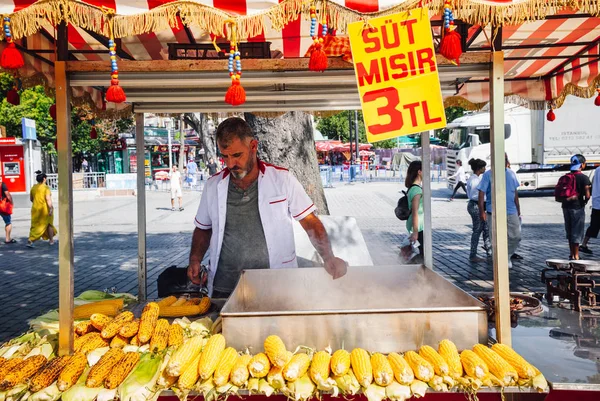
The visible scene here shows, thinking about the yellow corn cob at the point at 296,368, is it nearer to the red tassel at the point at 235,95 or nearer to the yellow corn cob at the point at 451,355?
the yellow corn cob at the point at 451,355

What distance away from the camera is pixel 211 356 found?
7.80 ft

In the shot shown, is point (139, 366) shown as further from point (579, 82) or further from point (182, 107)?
point (579, 82)

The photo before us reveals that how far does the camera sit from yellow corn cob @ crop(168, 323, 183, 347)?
2682mm

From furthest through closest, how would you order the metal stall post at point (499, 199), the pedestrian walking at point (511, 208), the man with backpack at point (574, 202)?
the man with backpack at point (574, 202), the pedestrian walking at point (511, 208), the metal stall post at point (499, 199)

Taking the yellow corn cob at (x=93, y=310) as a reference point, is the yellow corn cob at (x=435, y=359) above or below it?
below

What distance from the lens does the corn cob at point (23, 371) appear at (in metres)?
2.35

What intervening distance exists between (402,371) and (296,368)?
500 mm

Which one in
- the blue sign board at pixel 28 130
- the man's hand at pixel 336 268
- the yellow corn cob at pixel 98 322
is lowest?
the yellow corn cob at pixel 98 322

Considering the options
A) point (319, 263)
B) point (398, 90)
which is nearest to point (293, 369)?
point (398, 90)

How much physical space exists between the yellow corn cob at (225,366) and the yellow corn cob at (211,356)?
22 millimetres

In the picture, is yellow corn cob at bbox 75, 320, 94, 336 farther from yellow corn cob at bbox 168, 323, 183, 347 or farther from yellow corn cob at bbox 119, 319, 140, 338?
yellow corn cob at bbox 168, 323, 183, 347

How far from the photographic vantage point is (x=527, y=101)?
5.19m

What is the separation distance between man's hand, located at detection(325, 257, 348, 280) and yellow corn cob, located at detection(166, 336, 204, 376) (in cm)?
121

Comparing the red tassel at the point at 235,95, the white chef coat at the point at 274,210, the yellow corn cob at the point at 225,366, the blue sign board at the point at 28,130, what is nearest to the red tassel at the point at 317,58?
the red tassel at the point at 235,95
